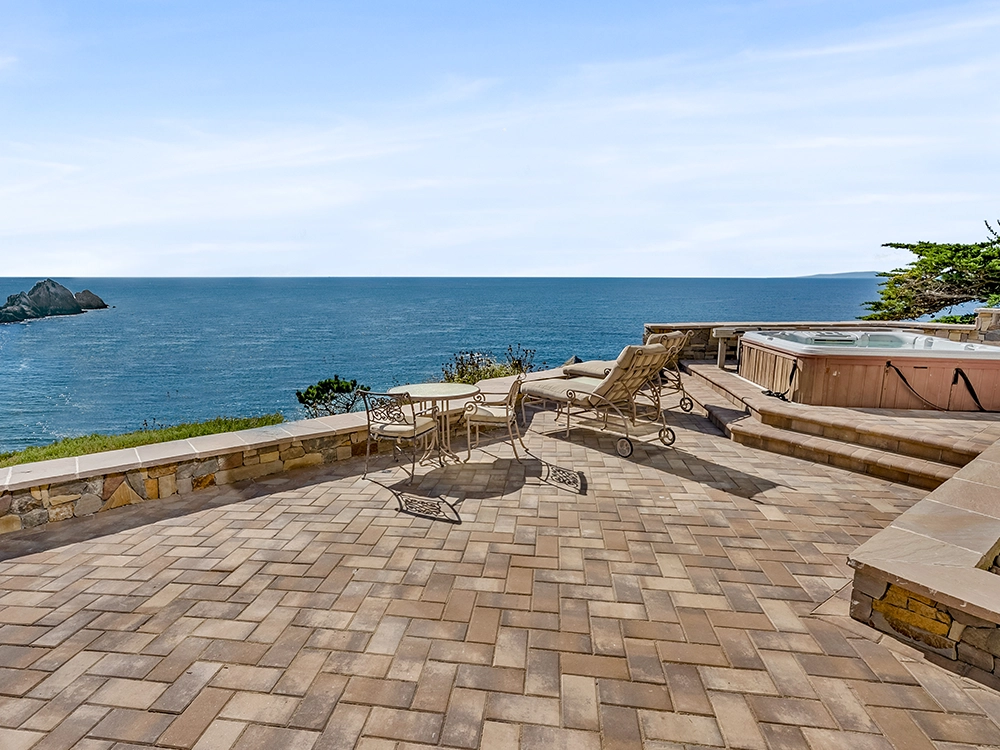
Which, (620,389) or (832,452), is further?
(620,389)

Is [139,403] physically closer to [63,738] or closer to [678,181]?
[678,181]

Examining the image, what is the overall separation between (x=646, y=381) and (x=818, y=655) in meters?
3.80

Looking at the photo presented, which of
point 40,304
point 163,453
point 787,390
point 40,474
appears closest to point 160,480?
point 163,453

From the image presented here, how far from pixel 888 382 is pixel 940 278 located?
544 inches

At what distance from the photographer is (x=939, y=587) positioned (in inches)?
89.0

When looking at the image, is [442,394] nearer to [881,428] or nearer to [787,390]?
[881,428]

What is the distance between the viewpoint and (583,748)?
1796 mm

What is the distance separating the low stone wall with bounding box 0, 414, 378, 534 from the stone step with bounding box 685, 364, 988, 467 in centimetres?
455

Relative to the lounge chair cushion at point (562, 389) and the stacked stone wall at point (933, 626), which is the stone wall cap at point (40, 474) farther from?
the stacked stone wall at point (933, 626)

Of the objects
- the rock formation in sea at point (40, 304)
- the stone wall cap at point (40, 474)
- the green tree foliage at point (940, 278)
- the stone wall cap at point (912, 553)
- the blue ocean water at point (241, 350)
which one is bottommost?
the blue ocean water at point (241, 350)

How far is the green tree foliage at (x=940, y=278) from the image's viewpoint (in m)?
15.2

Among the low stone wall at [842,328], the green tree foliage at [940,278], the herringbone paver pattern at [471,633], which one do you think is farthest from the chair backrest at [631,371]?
the green tree foliage at [940,278]

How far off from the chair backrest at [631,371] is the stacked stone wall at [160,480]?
255 centimetres

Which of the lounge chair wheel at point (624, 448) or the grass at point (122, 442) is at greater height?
the lounge chair wheel at point (624, 448)
